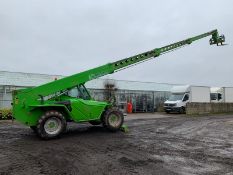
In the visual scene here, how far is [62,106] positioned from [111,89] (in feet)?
68.5

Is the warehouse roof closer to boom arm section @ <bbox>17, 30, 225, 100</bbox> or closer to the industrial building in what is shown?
the industrial building

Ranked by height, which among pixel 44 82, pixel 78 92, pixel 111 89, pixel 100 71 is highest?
pixel 44 82

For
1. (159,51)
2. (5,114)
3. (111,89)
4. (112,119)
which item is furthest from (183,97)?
(112,119)

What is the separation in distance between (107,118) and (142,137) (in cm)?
186

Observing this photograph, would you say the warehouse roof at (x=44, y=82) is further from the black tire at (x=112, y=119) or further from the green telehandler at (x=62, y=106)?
the black tire at (x=112, y=119)

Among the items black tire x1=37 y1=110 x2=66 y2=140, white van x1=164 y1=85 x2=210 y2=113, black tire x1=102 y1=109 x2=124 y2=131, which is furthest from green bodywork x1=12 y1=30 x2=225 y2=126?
white van x1=164 y1=85 x2=210 y2=113

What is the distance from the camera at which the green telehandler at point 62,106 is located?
487 inches

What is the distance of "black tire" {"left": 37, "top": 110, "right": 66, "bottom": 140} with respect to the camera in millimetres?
12125

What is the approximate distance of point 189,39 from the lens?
17328 millimetres

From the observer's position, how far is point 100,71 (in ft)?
47.1

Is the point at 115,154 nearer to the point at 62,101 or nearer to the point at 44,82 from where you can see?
the point at 62,101

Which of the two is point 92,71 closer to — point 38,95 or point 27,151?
point 38,95

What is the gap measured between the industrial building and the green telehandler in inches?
561

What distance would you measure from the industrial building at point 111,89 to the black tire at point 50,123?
15.8m
